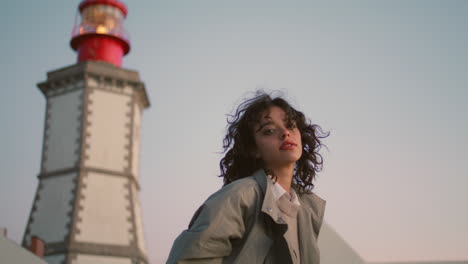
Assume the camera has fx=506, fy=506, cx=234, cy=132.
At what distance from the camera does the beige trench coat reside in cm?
178

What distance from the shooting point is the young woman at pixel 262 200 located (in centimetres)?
183

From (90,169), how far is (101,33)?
5955 millimetres

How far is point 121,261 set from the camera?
52.2ft

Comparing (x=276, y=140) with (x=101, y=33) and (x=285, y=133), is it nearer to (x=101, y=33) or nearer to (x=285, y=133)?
(x=285, y=133)

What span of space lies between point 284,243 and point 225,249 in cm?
A: 22

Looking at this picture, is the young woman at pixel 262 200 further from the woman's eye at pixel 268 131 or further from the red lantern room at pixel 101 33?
the red lantern room at pixel 101 33

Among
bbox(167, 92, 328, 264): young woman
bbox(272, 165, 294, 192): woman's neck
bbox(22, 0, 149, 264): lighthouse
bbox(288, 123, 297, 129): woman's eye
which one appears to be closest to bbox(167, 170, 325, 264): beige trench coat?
bbox(167, 92, 328, 264): young woman

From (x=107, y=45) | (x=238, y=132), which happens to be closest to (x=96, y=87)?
(x=107, y=45)

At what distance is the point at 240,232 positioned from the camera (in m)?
1.90

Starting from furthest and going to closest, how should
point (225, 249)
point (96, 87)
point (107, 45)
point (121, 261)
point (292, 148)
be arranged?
point (107, 45) → point (96, 87) → point (121, 261) → point (292, 148) → point (225, 249)

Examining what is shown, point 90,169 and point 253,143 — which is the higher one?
point 253,143

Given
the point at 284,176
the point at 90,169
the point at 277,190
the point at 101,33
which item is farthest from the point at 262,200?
the point at 101,33

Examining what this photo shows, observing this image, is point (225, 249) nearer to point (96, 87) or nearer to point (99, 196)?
point (99, 196)

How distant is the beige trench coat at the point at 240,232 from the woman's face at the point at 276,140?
19 centimetres
